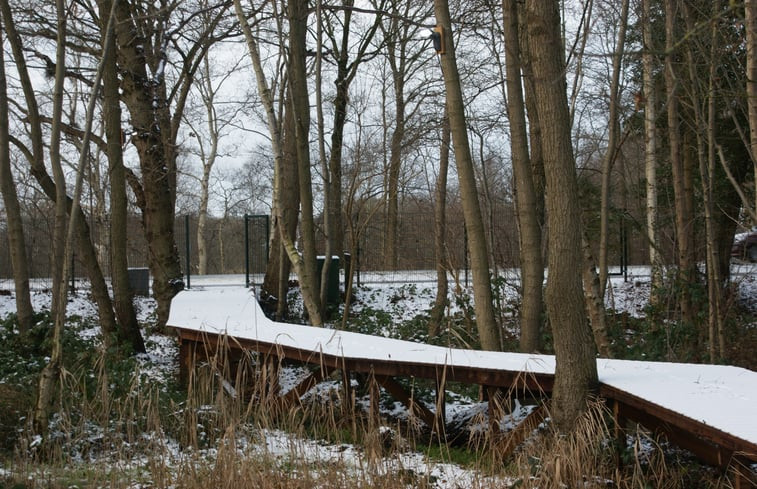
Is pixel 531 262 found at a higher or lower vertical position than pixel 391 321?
higher

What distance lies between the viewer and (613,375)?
511cm

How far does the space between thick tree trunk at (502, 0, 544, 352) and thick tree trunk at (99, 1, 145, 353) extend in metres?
5.13

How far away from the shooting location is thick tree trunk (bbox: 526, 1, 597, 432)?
468 centimetres

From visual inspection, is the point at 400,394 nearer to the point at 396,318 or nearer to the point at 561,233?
the point at 561,233

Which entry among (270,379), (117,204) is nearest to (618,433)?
(270,379)

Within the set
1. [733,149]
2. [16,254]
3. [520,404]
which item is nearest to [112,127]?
[16,254]

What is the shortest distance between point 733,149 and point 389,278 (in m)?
7.76

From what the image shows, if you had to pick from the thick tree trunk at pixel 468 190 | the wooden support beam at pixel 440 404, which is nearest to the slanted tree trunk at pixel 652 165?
the thick tree trunk at pixel 468 190

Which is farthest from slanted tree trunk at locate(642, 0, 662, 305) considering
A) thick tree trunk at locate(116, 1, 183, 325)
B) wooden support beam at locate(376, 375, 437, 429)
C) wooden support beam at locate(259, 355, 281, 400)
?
thick tree trunk at locate(116, 1, 183, 325)

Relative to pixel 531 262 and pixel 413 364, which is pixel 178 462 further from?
pixel 531 262

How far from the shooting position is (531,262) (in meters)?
7.25

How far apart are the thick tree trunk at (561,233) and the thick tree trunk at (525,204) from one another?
2.45 metres

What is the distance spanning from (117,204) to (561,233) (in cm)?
673

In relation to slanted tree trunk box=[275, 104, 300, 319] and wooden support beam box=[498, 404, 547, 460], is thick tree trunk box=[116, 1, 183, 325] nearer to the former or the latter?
slanted tree trunk box=[275, 104, 300, 319]
